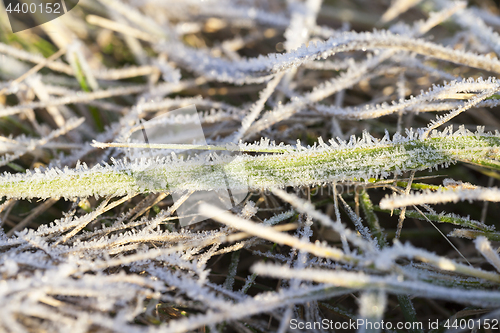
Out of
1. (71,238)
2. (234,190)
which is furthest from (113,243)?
(234,190)

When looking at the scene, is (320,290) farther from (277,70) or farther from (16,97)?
(16,97)
